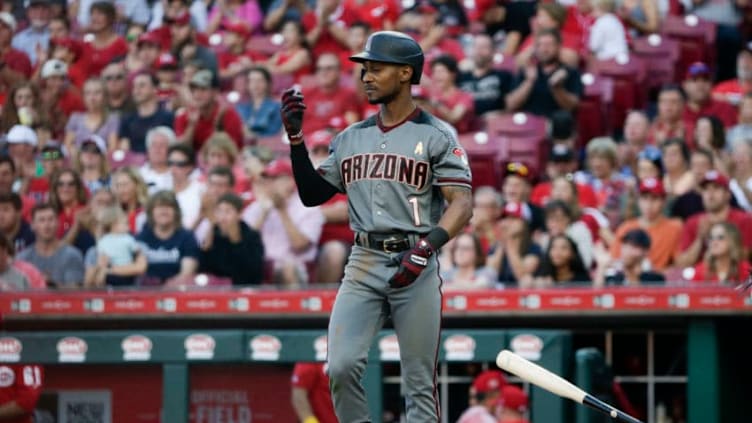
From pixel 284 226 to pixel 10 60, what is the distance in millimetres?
4033

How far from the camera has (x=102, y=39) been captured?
13.0 m

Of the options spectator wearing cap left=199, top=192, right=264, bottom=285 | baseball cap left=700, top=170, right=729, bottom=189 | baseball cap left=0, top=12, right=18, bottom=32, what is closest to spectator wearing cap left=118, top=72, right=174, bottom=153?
baseball cap left=0, top=12, right=18, bottom=32

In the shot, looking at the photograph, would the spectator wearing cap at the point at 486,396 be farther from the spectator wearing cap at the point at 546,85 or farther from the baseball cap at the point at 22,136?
the baseball cap at the point at 22,136

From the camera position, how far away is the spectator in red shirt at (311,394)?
27.3 feet

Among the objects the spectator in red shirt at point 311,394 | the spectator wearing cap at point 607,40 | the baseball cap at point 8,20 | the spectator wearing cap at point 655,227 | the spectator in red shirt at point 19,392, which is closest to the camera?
the spectator in red shirt at point 19,392

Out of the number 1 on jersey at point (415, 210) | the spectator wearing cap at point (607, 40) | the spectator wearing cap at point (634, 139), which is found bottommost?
the number 1 on jersey at point (415, 210)

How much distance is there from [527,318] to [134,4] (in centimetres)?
601

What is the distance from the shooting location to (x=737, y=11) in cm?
1235

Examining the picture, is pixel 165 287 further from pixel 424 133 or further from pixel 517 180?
pixel 424 133

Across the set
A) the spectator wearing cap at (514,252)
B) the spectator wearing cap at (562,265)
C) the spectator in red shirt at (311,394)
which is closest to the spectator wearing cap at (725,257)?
the spectator wearing cap at (562,265)

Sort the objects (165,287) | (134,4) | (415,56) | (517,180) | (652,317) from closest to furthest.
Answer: (415,56), (652,317), (165,287), (517,180), (134,4)

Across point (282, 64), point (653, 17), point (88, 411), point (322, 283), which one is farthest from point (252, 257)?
point (653, 17)

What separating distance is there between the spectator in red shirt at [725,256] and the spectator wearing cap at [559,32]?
3.00 metres

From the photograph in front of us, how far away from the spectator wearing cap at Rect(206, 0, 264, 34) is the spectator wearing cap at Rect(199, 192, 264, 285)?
3.77m
